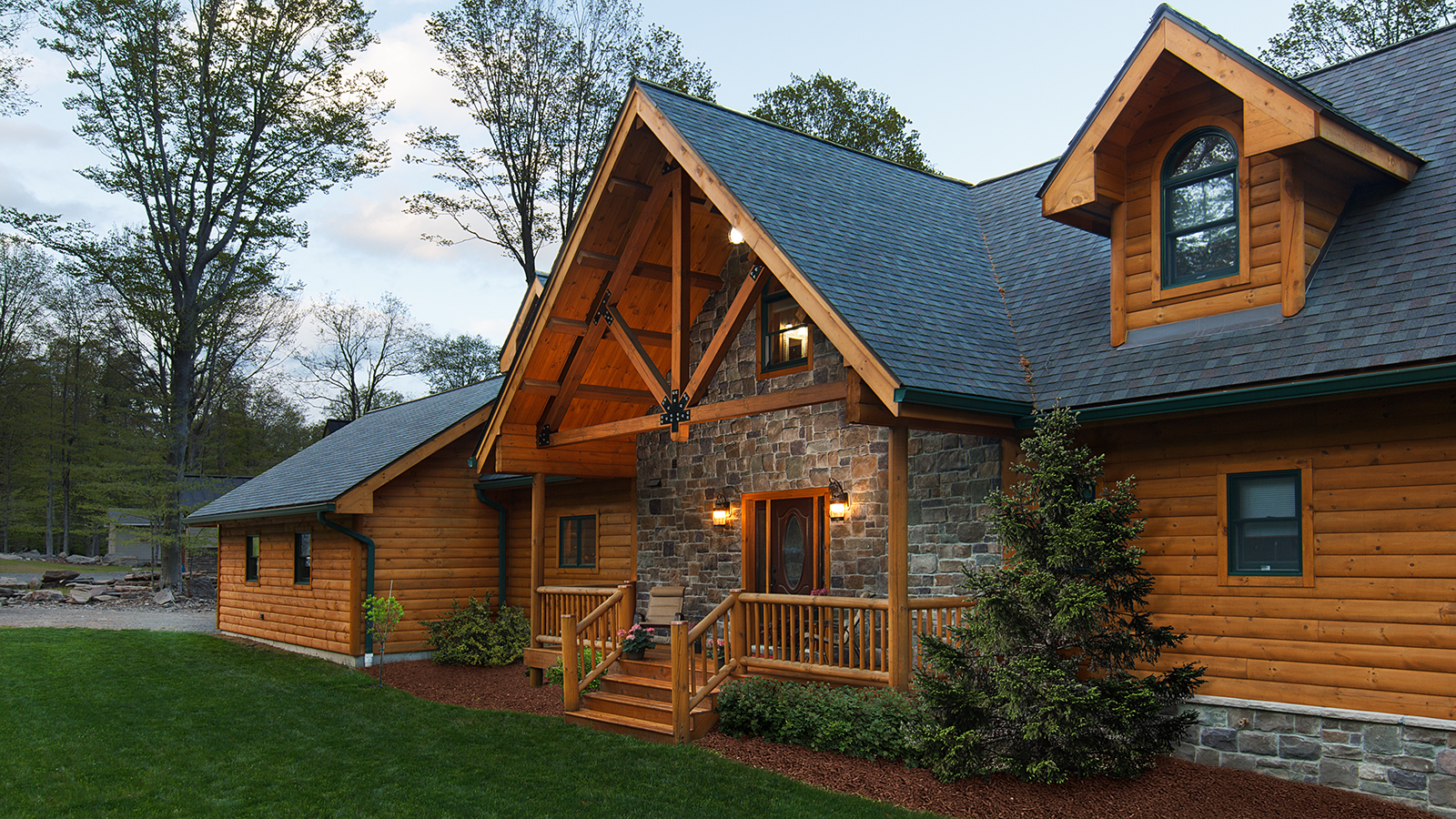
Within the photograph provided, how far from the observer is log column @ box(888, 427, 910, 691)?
855 centimetres

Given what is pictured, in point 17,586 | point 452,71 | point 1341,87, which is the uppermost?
point 452,71

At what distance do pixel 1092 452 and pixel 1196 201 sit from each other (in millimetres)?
2484

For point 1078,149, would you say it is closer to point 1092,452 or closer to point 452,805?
point 1092,452

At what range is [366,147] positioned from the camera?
1226 inches

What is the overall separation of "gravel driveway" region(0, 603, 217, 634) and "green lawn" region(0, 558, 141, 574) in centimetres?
1383

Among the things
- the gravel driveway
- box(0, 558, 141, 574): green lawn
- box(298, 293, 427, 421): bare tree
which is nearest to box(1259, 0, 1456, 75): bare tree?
the gravel driveway

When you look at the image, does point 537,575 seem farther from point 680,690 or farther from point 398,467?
point 398,467

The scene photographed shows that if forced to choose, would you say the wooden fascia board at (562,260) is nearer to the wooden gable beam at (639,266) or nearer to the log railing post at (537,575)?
the wooden gable beam at (639,266)

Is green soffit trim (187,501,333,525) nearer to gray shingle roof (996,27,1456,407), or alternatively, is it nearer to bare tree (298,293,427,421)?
gray shingle roof (996,27,1456,407)

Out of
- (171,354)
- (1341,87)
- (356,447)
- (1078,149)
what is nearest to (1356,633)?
(1078,149)

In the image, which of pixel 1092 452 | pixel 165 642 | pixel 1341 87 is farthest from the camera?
pixel 165 642

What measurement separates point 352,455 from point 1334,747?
17.2 meters

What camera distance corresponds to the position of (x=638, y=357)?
442 inches

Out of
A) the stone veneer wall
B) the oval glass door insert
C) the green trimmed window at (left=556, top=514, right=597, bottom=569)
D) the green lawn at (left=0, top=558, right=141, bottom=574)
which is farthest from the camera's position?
the green lawn at (left=0, top=558, right=141, bottom=574)
